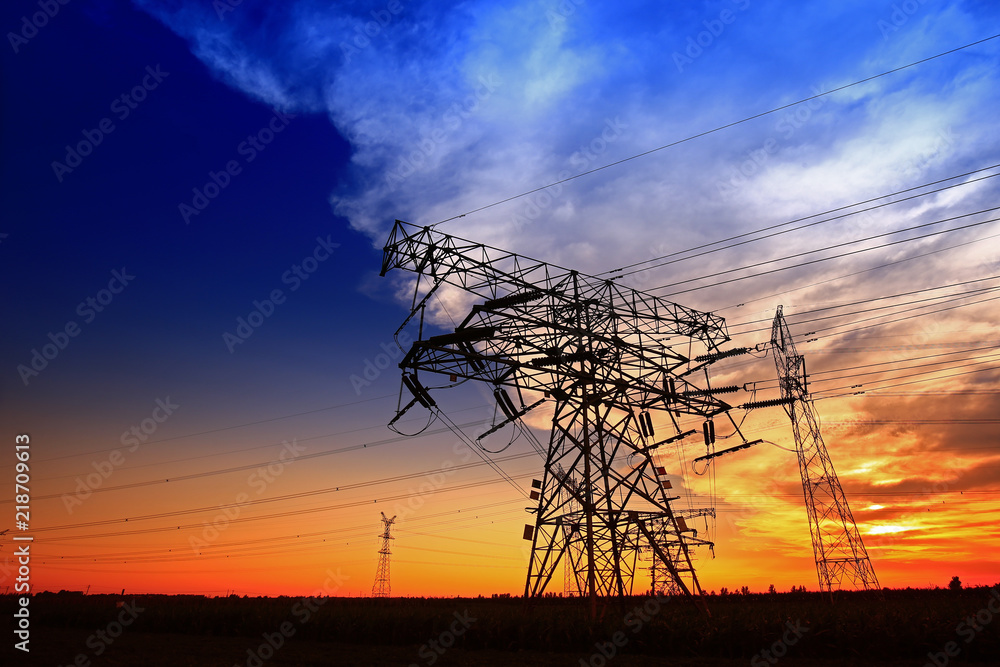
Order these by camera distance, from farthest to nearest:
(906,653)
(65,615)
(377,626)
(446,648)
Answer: (65,615)
(377,626)
(446,648)
(906,653)

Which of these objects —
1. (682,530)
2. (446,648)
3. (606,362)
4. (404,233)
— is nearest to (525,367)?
(606,362)

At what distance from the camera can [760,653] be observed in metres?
18.9

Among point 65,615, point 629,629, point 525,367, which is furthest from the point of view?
point 65,615

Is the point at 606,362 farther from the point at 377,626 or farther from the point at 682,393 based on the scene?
the point at 377,626

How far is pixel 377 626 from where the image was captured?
998 inches

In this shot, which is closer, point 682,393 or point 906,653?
point 906,653

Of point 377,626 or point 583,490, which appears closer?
point 583,490

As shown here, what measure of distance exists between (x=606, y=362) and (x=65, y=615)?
3775 cm

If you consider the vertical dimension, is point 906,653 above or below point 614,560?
below

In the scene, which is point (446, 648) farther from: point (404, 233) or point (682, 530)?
point (404, 233)

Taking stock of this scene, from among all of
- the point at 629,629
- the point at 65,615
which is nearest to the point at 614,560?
the point at 629,629

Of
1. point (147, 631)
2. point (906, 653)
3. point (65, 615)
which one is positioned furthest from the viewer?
point (65, 615)

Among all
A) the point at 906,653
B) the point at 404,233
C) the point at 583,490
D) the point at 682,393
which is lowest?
the point at 906,653

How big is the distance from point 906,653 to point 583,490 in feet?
38.5
